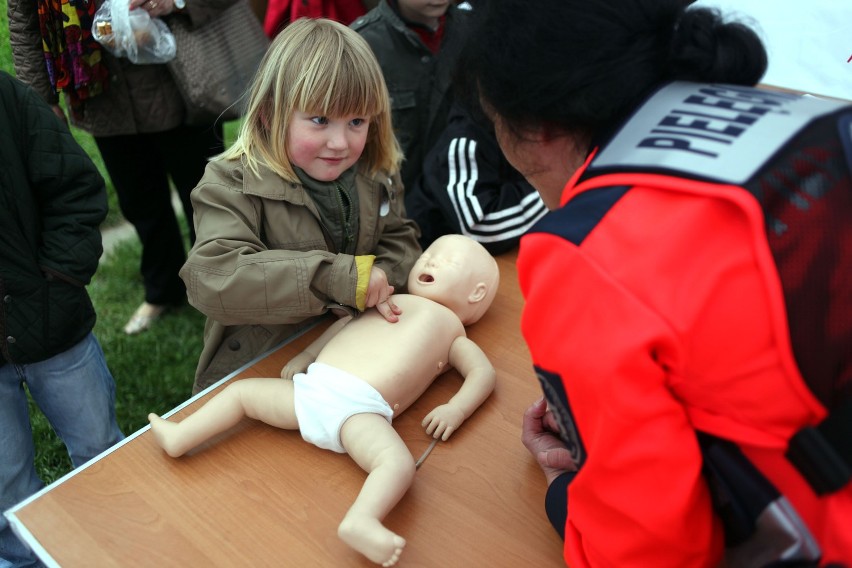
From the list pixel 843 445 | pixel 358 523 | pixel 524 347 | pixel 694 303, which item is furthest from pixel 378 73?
pixel 843 445

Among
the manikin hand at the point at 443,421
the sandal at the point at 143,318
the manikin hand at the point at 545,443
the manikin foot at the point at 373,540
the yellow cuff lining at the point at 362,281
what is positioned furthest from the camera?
the sandal at the point at 143,318

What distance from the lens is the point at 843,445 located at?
0.76m

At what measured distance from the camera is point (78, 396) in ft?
6.02

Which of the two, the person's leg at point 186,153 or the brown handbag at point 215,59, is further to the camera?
the person's leg at point 186,153

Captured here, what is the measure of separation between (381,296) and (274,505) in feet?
1.69

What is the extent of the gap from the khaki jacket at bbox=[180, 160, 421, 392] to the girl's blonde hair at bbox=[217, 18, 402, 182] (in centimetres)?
6

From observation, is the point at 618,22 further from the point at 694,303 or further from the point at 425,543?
the point at 425,543

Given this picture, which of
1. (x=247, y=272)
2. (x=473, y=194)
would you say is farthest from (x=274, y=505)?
(x=473, y=194)

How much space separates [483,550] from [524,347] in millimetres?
612

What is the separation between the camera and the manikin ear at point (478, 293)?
1.71m

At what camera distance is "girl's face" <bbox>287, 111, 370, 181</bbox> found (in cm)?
158

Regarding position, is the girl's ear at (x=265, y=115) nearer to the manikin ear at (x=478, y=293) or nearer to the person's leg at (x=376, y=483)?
the manikin ear at (x=478, y=293)

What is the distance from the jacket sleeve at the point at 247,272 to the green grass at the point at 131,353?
51.6 inches

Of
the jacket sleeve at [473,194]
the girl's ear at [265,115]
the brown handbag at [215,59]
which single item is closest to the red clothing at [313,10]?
the brown handbag at [215,59]
